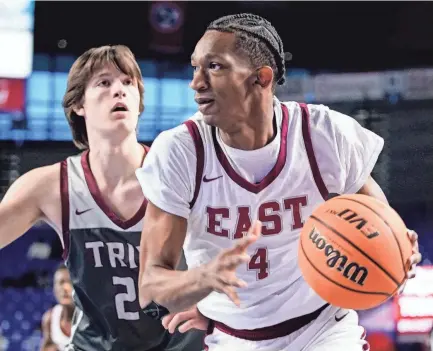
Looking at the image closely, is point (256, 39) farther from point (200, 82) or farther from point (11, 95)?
point (11, 95)

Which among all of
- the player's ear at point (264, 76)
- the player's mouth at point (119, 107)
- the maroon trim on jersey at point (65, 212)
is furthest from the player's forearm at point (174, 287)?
the player's mouth at point (119, 107)

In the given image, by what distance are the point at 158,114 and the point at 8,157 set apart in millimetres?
2349

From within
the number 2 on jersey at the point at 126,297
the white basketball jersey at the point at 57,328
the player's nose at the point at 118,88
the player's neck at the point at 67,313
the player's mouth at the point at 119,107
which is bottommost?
the white basketball jersey at the point at 57,328

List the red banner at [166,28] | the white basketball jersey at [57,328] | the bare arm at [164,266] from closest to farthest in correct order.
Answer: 1. the bare arm at [164,266]
2. the white basketball jersey at [57,328]
3. the red banner at [166,28]

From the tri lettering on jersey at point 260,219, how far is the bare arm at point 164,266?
0.14 m

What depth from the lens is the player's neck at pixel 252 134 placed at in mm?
2936

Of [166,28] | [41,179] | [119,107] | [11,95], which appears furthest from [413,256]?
[166,28]

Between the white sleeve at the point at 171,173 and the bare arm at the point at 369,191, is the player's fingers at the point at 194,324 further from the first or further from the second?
the bare arm at the point at 369,191

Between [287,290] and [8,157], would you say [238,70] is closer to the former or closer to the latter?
[287,290]

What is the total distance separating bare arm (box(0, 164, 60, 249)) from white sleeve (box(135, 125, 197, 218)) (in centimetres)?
92

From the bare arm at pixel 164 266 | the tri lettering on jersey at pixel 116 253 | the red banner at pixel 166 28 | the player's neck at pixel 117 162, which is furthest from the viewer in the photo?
the red banner at pixel 166 28

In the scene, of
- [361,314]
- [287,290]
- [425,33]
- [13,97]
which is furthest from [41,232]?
[287,290]

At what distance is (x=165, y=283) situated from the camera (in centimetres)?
259

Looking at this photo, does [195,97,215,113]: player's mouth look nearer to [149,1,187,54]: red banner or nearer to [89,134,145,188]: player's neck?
[89,134,145,188]: player's neck
